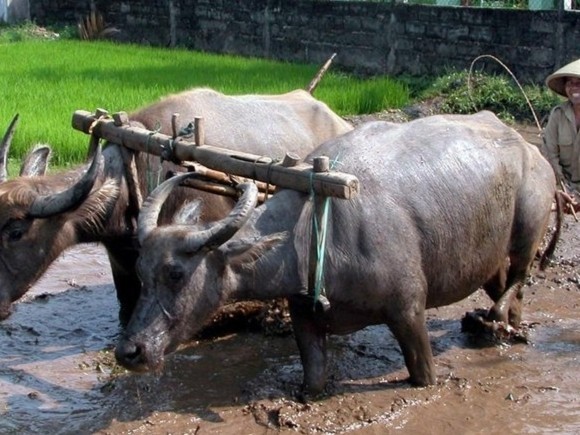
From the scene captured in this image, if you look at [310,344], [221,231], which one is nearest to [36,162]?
[221,231]

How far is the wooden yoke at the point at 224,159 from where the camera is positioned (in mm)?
4512

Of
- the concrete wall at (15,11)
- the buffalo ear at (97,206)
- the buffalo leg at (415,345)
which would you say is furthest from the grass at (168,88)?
the concrete wall at (15,11)

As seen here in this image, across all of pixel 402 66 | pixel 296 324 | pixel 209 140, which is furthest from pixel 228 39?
pixel 296 324

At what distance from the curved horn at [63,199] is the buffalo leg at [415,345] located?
1.62 metres

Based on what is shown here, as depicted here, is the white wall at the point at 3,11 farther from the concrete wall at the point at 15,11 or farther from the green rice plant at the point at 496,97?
the green rice plant at the point at 496,97

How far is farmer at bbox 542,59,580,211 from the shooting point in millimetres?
6500

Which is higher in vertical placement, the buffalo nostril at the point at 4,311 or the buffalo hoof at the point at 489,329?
the buffalo nostril at the point at 4,311

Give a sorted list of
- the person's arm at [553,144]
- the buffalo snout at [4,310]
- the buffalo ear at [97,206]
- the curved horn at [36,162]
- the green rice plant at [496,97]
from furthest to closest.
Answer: the green rice plant at [496,97] < the person's arm at [553,144] < the curved horn at [36,162] < the buffalo ear at [97,206] < the buffalo snout at [4,310]

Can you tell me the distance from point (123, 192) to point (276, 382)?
51.7 inches

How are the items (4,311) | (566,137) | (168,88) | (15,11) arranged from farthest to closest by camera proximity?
(15,11) < (168,88) < (566,137) < (4,311)

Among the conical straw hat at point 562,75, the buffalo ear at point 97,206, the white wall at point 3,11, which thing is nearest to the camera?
the buffalo ear at point 97,206

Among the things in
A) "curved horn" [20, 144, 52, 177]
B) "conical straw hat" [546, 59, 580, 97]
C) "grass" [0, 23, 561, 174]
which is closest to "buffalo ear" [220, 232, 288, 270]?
"curved horn" [20, 144, 52, 177]

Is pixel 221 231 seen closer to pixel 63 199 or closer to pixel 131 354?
pixel 131 354

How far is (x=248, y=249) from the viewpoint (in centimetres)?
457
